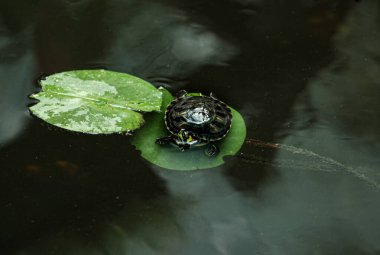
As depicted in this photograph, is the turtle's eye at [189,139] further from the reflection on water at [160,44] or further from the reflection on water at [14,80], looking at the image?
the reflection on water at [14,80]

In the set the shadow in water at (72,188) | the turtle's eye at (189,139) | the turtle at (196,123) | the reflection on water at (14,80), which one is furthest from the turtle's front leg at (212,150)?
the reflection on water at (14,80)

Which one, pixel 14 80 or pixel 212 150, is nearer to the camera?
pixel 212 150

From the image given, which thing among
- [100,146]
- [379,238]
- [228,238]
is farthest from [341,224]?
[100,146]

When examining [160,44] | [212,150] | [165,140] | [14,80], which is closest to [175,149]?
[165,140]

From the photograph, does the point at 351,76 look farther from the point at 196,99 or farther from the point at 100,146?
the point at 100,146

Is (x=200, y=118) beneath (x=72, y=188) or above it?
above

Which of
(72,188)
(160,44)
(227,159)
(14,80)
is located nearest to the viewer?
(72,188)

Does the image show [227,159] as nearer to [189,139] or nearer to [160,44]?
[189,139]
